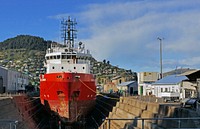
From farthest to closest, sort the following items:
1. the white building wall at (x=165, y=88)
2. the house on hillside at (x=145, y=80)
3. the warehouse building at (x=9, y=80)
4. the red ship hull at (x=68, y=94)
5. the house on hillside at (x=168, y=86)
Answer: the house on hillside at (x=145, y=80)
the warehouse building at (x=9, y=80)
the white building wall at (x=165, y=88)
the house on hillside at (x=168, y=86)
the red ship hull at (x=68, y=94)

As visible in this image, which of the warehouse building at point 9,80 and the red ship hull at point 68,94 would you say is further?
the warehouse building at point 9,80

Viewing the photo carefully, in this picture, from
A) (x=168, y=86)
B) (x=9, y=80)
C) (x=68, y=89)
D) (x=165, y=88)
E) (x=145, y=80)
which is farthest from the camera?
(x=145, y=80)

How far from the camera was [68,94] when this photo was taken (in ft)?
101

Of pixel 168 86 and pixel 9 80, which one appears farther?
pixel 9 80

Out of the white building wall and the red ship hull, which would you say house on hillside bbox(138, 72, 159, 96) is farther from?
the red ship hull

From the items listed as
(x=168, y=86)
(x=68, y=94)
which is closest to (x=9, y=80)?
(x=168, y=86)

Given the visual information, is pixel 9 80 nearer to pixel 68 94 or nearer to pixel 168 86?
pixel 168 86

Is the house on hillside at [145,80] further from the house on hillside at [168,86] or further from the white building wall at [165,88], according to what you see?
the house on hillside at [168,86]

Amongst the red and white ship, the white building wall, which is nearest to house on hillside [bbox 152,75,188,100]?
the white building wall

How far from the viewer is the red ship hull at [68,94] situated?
30.8 metres

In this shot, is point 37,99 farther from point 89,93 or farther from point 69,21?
point 89,93

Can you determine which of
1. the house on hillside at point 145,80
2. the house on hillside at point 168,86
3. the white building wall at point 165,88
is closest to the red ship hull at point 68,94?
the house on hillside at point 168,86

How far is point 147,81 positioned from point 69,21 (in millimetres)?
28745

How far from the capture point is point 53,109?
1270 inches
